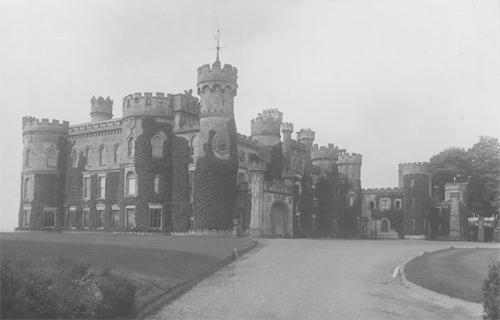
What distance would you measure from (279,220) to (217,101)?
42.3ft

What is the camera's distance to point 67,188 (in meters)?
59.9

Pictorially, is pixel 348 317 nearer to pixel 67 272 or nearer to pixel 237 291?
pixel 237 291

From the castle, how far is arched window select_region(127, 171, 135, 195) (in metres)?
0.10

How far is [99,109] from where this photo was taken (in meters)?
69.9

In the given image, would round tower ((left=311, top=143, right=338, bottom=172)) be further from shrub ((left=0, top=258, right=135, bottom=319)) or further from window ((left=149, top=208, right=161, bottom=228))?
shrub ((left=0, top=258, right=135, bottom=319))

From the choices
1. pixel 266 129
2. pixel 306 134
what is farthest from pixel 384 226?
pixel 266 129

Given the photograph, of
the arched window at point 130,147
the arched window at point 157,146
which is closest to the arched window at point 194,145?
the arched window at point 157,146

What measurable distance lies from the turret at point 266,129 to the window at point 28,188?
2465 centimetres

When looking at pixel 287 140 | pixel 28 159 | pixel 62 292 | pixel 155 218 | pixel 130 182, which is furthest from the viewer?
pixel 287 140

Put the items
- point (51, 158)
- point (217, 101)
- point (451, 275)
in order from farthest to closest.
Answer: point (51, 158)
point (217, 101)
point (451, 275)

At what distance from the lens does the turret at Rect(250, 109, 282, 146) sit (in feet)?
199

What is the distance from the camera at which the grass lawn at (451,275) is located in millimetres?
19763

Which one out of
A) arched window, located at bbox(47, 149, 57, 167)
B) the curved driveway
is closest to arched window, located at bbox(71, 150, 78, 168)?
arched window, located at bbox(47, 149, 57, 167)

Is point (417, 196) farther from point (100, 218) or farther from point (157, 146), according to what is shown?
point (100, 218)
